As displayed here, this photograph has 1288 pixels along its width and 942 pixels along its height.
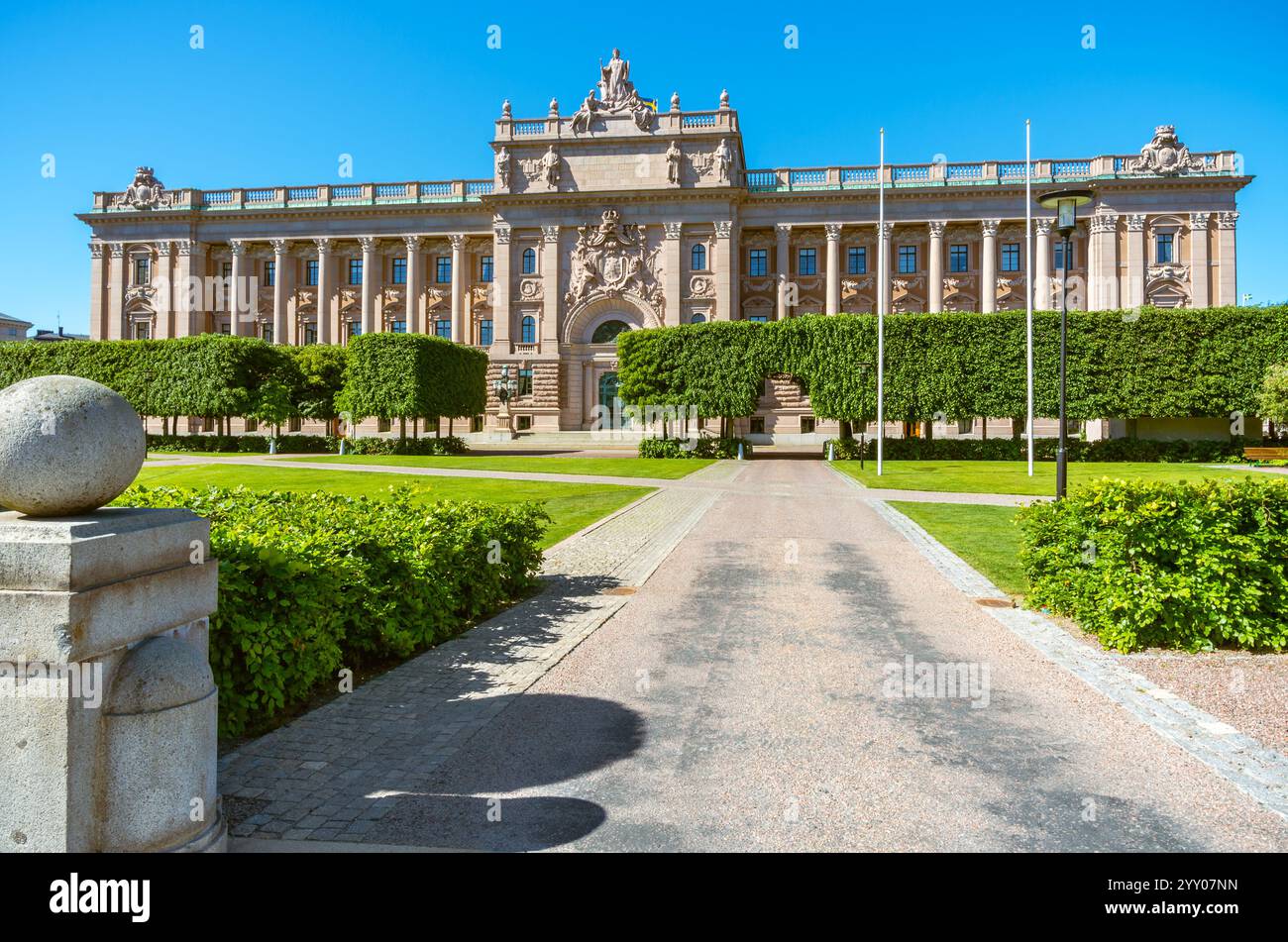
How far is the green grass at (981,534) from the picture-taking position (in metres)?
12.7

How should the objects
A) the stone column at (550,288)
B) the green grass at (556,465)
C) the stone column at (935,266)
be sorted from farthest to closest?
the stone column at (550,288) < the stone column at (935,266) < the green grass at (556,465)

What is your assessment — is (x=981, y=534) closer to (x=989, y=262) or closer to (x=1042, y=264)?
(x=989, y=262)

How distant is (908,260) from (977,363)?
27.6 meters

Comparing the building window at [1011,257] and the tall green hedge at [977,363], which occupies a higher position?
the building window at [1011,257]

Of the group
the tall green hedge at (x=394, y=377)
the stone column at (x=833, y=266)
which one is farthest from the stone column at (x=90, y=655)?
the stone column at (x=833, y=266)

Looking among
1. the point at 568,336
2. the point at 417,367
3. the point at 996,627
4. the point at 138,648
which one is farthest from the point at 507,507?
the point at 568,336

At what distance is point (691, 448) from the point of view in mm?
48156

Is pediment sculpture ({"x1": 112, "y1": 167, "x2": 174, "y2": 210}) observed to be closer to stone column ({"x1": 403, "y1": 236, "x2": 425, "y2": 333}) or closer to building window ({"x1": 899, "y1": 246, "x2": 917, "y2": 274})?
stone column ({"x1": 403, "y1": 236, "x2": 425, "y2": 333})

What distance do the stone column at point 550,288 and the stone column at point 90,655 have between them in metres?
64.2

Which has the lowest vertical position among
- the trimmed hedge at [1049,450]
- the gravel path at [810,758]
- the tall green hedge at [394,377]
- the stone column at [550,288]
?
the gravel path at [810,758]

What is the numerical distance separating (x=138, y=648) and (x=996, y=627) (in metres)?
9.24

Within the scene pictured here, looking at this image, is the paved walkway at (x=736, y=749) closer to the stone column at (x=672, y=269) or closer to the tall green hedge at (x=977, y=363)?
the tall green hedge at (x=977, y=363)

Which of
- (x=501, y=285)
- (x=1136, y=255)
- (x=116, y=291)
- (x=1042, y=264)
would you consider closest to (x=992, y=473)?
(x=1042, y=264)
